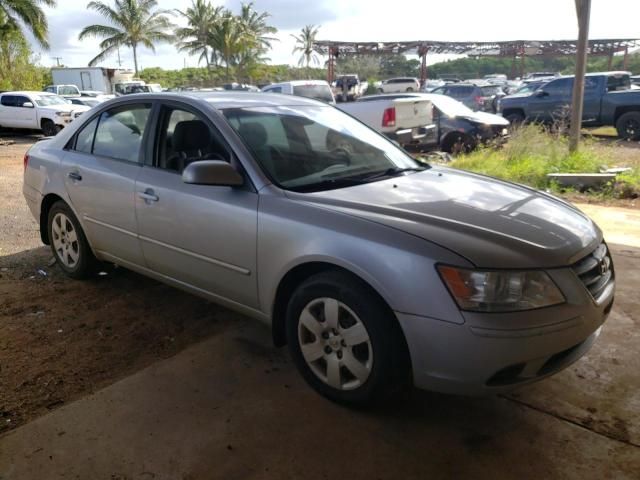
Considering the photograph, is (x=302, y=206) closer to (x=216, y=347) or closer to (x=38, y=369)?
(x=216, y=347)

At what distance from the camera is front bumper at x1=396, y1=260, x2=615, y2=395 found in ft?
7.73

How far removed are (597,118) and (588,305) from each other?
44.4 feet

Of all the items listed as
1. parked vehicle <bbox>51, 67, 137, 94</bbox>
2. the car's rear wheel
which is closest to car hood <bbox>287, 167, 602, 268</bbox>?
the car's rear wheel

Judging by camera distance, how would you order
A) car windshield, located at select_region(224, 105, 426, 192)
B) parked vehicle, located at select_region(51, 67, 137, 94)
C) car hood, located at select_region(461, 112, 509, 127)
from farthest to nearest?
parked vehicle, located at select_region(51, 67, 137, 94), car hood, located at select_region(461, 112, 509, 127), car windshield, located at select_region(224, 105, 426, 192)

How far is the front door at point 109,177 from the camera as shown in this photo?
387 cm

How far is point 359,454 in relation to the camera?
251cm

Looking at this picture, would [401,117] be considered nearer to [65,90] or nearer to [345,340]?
[345,340]

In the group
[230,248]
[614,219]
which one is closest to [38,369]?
[230,248]

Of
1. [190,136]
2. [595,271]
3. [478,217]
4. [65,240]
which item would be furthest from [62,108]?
[595,271]

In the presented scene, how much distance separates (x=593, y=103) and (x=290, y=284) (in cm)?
Answer: 1387

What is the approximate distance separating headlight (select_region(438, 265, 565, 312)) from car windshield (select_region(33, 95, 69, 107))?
747 inches

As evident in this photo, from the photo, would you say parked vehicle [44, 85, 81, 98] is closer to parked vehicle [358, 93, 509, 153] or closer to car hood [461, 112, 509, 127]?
parked vehicle [358, 93, 509, 153]

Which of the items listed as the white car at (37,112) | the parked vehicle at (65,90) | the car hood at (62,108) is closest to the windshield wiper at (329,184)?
the white car at (37,112)

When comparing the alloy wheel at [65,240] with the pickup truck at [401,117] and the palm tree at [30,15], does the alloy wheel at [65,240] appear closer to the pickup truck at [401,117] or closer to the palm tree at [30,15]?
the pickup truck at [401,117]
